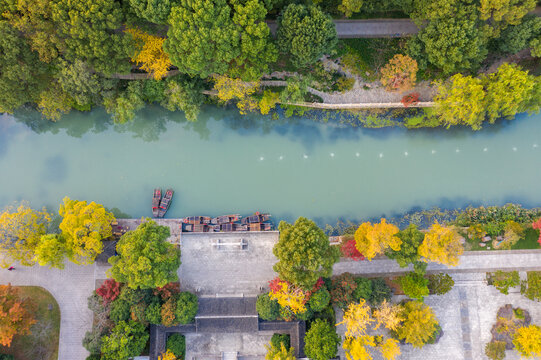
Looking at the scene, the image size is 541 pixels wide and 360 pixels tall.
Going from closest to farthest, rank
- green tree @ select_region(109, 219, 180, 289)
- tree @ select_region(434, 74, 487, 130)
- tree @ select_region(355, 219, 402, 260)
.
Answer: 1. green tree @ select_region(109, 219, 180, 289)
2. tree @ select_region(355, 219, 402, 260)
3. tree @ select_region(434, 74, 487, 130)

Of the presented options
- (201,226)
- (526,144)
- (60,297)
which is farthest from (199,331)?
(526,144)

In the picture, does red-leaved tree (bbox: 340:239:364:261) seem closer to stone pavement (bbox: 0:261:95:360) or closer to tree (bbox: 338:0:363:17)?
tree (bbox: 338:0:363:17)

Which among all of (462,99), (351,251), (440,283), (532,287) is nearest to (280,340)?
(351,251)

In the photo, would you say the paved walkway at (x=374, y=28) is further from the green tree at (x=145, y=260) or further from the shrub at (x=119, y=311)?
the shrub at (x=119, y=311)

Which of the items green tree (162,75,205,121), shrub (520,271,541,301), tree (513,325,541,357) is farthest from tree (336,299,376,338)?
green tree (162,75,205,121)

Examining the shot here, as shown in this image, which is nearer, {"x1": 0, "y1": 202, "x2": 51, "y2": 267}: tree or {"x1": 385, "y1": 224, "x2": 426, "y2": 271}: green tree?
{"x1": 0, "y1": 202, "x2": 51, "y2": 267}: tree

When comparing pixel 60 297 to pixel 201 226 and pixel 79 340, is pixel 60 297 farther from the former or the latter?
pixel 201 226

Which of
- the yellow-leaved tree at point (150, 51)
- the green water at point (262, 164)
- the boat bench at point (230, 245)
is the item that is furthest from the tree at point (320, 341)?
the yellow-leaved tree at point (150, 51)

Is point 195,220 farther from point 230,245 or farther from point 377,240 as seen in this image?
point 377,240
